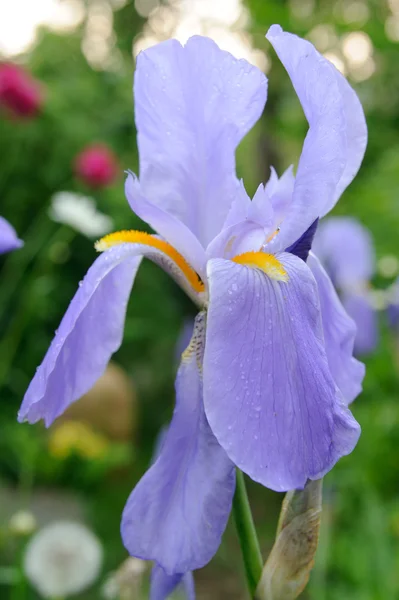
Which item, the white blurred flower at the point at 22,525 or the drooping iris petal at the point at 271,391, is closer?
the drooping iris petal at the point at 271,391

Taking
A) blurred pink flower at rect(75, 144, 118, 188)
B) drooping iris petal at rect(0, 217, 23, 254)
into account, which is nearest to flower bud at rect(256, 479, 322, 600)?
drooping iris petal at rect(0, 217, 23, 254)

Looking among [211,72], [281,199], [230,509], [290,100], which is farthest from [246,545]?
[290,100]

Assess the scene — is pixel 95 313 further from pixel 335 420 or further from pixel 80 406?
pixel 80 406

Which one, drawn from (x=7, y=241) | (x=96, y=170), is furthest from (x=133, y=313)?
(x=7, y=241)

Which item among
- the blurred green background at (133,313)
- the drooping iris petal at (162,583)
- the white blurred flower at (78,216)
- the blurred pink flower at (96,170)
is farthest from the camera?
the blurred pink flower at (96,170)

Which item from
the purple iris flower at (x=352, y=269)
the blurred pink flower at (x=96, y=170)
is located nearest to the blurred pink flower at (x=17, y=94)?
the blurred pink flower at (x=96, y=170)

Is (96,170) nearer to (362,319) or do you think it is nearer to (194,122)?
(362,319)

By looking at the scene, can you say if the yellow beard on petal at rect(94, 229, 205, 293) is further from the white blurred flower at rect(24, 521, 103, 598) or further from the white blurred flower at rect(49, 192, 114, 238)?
the white blurred flower at rect(49, 192, 114, 238)

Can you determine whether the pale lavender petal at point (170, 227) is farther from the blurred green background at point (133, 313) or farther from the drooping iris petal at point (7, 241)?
the blurred green background at point (133, 313)
